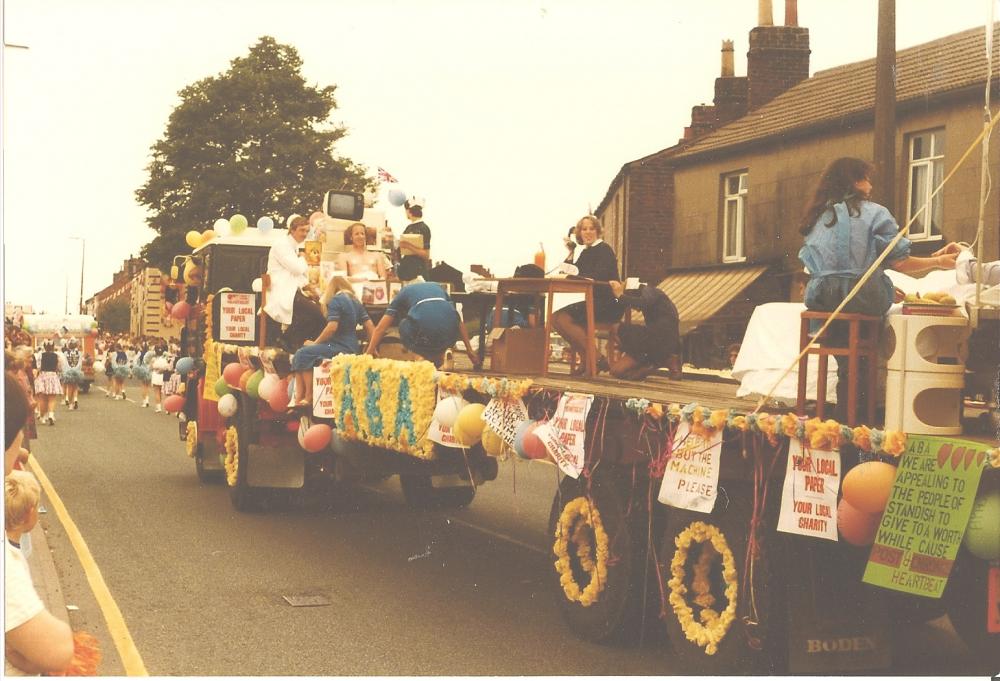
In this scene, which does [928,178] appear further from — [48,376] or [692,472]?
[692,472]

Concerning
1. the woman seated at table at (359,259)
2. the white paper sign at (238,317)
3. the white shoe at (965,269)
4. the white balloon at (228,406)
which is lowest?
the white balloon at (228,406)

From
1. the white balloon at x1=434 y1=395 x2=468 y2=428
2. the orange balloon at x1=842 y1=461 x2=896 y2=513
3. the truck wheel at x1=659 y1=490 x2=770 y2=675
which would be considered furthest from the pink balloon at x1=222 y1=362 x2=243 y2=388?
the orange balloon at x1=842 y1=461 x2=896 y2=513

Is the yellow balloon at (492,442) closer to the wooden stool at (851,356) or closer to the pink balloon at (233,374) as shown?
the wooden stool at (851,356)

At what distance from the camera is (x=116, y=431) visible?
23.2m

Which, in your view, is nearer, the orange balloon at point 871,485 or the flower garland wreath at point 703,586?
the orange balloon at point 871,485

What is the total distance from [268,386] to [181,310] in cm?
389

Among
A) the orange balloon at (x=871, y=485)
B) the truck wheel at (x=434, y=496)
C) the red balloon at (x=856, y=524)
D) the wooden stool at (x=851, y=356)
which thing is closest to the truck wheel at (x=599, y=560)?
the wooden stool at (x=851, y=356)

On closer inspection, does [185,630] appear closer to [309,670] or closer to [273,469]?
[309,670]

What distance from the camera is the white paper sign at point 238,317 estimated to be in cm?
1298

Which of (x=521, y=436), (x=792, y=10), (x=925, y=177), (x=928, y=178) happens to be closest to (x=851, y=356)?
(x=521, y=436)

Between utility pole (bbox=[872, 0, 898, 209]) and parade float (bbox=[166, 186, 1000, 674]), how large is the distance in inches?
129

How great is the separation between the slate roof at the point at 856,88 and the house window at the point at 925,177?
0.63 meters

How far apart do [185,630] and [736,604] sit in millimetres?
3395

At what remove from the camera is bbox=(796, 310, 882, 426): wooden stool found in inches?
224
